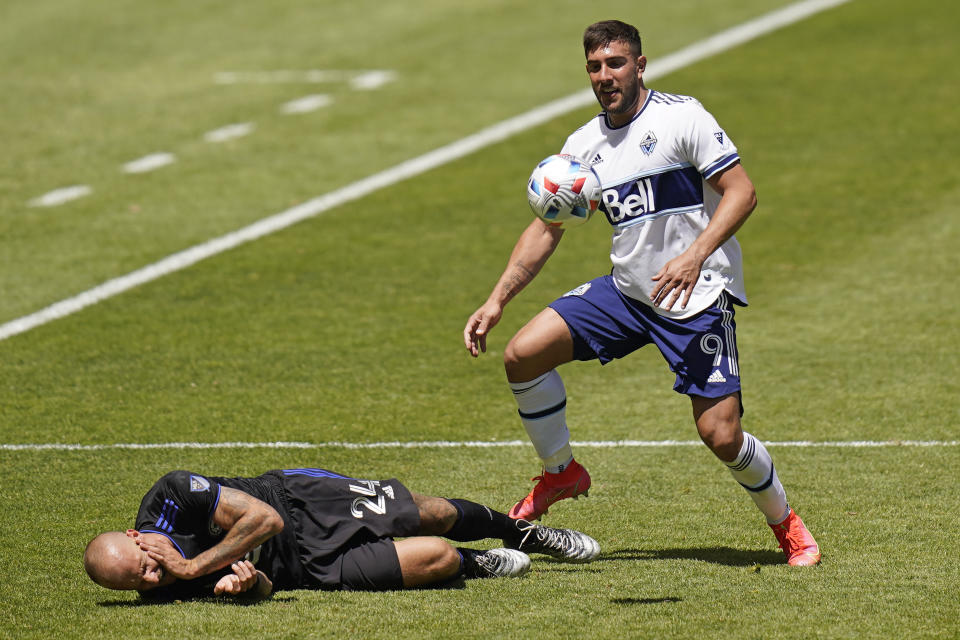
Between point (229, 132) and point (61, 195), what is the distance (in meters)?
3.01

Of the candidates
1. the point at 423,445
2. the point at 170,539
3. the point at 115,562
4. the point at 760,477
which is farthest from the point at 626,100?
the point at 115,562

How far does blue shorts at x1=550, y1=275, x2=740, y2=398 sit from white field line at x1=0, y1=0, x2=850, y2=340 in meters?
6.51

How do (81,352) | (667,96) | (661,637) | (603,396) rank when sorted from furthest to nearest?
(81,352)
(603,396)
(667,96)
(661,637)

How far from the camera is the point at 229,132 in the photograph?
18672 millimetres

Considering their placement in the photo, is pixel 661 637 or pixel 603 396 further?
pixel 603 396

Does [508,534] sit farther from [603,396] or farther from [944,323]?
[944,323]

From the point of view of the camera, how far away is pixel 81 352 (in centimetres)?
1150

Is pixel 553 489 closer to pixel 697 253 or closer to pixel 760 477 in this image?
pixel 760 477

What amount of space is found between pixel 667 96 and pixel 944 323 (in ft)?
19.1

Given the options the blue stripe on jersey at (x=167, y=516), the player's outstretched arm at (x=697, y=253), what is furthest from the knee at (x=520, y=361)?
the blue stripe on jersey at (x=167, y=516)

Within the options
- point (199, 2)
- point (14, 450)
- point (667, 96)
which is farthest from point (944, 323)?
point (199, 2)

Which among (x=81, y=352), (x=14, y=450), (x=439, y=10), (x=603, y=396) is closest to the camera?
(x=14, y=450)

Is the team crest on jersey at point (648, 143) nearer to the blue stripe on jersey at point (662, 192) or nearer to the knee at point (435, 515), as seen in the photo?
the blue stripe on jersey at point (662, 192)

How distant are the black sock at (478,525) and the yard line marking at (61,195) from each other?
10.3 metres
